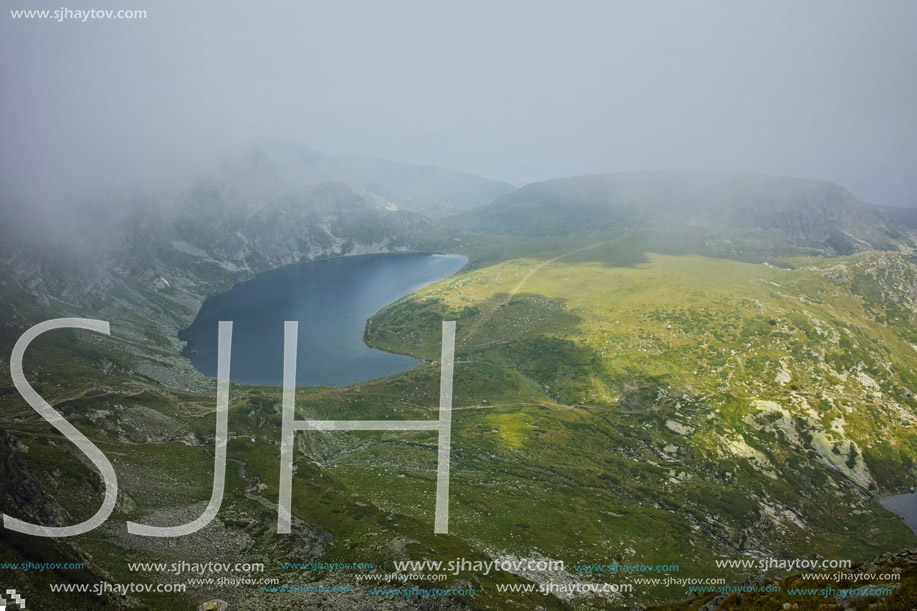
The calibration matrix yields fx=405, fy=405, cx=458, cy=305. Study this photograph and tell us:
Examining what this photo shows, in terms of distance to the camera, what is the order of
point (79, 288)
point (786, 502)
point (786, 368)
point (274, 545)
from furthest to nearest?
point (79, 288), point (786, 368), point (786, 502), point (274, 545)

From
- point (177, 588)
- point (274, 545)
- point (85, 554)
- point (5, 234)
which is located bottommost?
point (274, 545)

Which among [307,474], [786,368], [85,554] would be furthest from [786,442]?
[85,554]

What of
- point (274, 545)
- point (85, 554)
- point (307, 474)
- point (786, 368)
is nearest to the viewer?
point (85, 554)

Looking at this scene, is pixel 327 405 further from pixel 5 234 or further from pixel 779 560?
pixel 5 234

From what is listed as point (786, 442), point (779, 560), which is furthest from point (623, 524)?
point (786, 442)

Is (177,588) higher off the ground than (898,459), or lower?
higher

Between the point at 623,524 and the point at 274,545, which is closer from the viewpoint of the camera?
the point at 274,545
